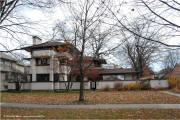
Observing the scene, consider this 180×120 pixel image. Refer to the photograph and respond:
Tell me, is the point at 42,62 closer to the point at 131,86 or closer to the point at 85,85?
the point at 85,85

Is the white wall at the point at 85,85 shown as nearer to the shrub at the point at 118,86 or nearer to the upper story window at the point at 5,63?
the shrub at the point at 118,86

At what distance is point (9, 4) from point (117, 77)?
92.3 ft

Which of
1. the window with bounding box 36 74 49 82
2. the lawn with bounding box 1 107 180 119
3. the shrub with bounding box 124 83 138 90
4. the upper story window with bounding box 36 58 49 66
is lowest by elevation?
the shrub with bounding box 124 83 138 90

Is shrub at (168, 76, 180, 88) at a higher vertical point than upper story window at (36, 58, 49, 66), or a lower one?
lower

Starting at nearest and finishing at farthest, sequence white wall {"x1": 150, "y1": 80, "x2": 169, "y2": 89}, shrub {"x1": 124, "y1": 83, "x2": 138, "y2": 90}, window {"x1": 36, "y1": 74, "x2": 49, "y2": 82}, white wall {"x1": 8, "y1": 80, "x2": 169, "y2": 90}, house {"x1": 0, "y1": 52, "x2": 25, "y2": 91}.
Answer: shrub {"x1": 124, "y1": 83, "x2": 138, "y2": 90} < white wall {"x1": 150, "y1": 80, "x2": 169, "y2": 89} < white wall {"x1": 8, "y1": 80, "x2": 169, "y2": 90} < window {"x1": 36, "y1": 74, "x2": 49, "y2": 82} < house {"x1": 0, "y1": 52, "x2": 25, "y2": 91}

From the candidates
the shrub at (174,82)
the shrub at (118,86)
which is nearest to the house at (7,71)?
the shrub at (118,86)

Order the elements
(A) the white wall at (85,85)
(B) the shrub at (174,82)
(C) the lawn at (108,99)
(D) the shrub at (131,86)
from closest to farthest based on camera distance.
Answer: (C) the lawn at (108,99), (B) the shrub at (174,82), (D) the shrub at (131,86), (A) the white wall at (85,85)

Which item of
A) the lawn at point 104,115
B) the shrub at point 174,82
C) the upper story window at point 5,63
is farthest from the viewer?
the upper story window at point 5,63

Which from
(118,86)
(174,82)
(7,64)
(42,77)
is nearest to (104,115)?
(118,86)

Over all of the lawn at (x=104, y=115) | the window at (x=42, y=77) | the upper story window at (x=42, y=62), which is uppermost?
the upper story window at (x=42, y=62)

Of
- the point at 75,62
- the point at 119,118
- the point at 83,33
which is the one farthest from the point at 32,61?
the point at 119,118

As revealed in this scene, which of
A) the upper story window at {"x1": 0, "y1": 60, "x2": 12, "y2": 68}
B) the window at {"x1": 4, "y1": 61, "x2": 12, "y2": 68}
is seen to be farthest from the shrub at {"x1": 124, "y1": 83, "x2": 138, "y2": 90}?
the window at {"x1": 4, "y1": 61, "x2": 12, "y2": 68}

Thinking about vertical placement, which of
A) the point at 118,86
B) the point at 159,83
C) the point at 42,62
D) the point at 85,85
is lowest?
the point at 118,86

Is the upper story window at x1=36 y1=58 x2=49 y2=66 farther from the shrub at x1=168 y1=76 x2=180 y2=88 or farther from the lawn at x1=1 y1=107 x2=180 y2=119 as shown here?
the lawn at x1=1 y1=107 x2=180 y2=119
